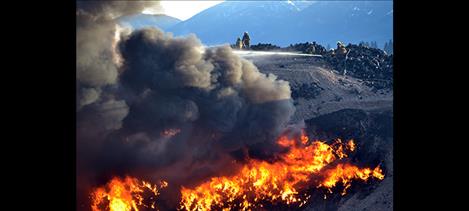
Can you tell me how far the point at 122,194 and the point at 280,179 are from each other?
1946 centimetres

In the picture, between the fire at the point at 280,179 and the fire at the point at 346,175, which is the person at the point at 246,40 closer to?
the fire at the point at 280,179

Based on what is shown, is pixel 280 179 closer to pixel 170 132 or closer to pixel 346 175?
pixel 346 175

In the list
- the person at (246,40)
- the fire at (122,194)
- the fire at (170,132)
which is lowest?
the fire at (122,194)

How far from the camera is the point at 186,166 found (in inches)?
2164

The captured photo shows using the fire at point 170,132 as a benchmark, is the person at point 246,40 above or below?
above

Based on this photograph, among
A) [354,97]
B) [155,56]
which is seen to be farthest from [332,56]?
[155,56]

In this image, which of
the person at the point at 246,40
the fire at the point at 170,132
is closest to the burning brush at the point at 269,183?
the fire at the point at 170,132

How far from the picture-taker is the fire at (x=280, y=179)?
54.4m

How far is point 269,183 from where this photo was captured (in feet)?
189

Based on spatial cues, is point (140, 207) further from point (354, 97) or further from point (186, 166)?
point (354, 97)

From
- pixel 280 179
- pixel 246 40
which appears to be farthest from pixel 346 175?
pixel 246 40

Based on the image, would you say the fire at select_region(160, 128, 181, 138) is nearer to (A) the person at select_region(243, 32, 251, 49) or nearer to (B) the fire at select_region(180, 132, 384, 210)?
(B) the fire at select_region(180, 132, 384, 210)

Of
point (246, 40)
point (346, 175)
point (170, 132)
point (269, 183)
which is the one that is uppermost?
point (246, 40)
